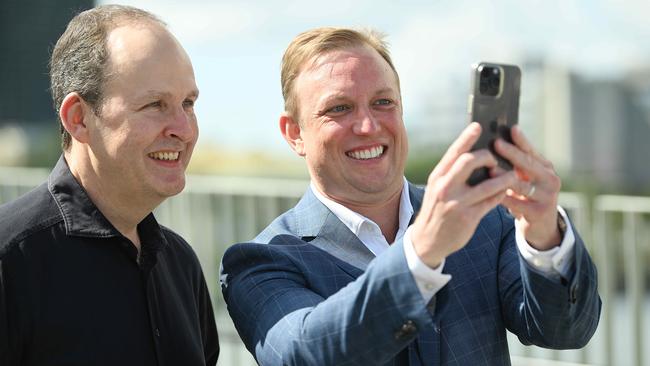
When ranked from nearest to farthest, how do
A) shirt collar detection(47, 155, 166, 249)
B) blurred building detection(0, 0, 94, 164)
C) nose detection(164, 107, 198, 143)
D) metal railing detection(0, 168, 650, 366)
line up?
shirt collar detection(47, 155, 166, 249) < nose detection(164, 107, 198, 143) < metal railing detection(0, 168, 650, 366) < blurred building detection(0, 0, 94, 164)

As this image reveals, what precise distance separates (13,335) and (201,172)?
8.14m

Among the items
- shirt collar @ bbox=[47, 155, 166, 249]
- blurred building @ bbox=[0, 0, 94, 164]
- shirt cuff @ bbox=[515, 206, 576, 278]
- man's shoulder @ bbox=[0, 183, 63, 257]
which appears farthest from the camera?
blurred building @ bbox=[0, 0, 94, 164]

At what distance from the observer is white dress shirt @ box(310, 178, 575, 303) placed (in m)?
2.59

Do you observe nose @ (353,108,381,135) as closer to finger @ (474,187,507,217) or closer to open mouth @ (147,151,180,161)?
open mouth @ (147,151,180,161)

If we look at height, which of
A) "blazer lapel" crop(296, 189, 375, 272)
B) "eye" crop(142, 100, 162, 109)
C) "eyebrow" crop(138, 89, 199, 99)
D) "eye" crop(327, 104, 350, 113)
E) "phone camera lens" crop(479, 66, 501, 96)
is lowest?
"blazer lapel" crop(296, 189, 375, 272)

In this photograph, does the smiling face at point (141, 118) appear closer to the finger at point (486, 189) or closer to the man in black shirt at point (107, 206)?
the man in black shirt at point (107, 206)

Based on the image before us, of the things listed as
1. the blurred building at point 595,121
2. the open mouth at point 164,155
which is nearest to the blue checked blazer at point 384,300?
the open mouth at point 164,155

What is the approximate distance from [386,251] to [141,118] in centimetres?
81

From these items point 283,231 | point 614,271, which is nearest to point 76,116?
point 283,231

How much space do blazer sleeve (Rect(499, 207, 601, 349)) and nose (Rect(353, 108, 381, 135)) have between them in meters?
0.56

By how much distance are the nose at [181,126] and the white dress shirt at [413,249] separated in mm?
449

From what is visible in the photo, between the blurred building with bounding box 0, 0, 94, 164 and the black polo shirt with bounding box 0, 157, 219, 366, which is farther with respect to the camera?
the blurred building with bounding box 0, 0, 94, 164

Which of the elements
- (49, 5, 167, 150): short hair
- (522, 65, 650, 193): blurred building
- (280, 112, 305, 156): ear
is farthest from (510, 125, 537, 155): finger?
(522, 65, 650, 193): blurred building

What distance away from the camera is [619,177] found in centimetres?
1145
